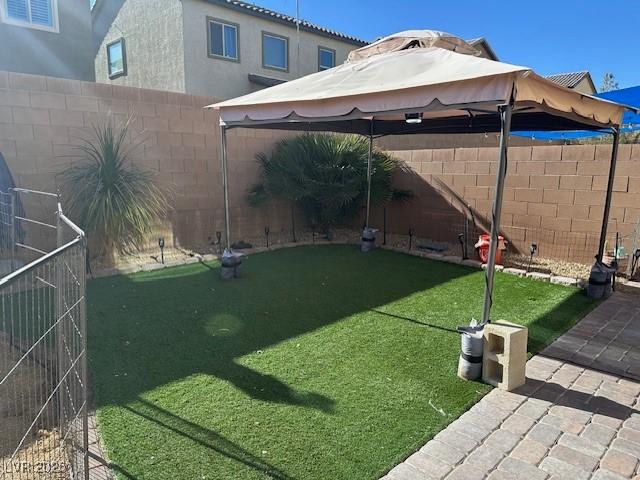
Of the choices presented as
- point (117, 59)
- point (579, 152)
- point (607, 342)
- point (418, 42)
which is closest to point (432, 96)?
point (418, 42)

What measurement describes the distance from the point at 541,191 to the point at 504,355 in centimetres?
438

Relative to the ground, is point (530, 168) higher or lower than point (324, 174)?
higher

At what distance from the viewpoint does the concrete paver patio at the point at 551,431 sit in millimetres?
2410

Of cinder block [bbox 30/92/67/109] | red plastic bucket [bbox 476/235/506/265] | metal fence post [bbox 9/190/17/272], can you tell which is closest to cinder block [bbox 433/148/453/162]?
red plastic bucket [bbox 476/235/506/265]

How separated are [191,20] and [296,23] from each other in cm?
378

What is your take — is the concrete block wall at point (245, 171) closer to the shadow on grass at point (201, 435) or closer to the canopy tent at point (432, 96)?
the canopy tent at point (432, 96)

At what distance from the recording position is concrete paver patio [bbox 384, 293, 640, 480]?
2410 millimetres

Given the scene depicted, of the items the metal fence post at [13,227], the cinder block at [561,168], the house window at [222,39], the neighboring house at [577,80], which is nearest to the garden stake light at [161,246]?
the metal fence post at [13,227]

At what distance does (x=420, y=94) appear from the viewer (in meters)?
3.57

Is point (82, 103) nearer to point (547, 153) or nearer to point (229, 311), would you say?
point (229, 311)

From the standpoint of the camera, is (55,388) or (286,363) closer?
(55,388)

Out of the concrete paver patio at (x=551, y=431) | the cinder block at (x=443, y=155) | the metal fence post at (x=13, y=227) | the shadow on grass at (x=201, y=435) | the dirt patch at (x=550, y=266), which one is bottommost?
the concrete paver patio at (x=551, y=431)

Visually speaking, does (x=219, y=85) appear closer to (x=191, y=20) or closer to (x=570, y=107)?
(x=191, y=20)

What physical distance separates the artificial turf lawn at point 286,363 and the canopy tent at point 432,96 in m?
0.98
